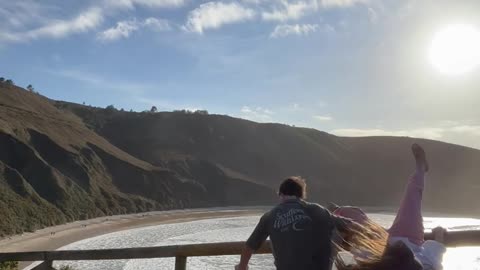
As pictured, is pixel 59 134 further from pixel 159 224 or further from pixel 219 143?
pixel 219 143

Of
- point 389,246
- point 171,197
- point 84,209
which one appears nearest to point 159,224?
point 84,209

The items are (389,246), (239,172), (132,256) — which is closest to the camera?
(389,246)

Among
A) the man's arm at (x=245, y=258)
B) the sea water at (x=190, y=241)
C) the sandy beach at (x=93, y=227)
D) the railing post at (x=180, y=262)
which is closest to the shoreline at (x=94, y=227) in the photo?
the sandy beach at (x=93, y=227)

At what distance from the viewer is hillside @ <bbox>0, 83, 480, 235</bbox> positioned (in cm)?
5094

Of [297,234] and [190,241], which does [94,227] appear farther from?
[297,234]

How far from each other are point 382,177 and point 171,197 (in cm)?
5009

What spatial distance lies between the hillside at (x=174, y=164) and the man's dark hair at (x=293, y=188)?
122 feet

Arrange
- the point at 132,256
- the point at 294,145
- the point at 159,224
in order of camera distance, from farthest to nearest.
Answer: the point at 294,145 < the point at 159,224 < the point at 132,256

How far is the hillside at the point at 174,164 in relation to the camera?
5094cm

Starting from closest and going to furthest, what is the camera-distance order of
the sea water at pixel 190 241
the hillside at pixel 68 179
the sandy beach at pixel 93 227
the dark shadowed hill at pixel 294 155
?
1. the sea water at pixel 190 241
2. the sandy beach at pixel 93 227
3. the hillside at pixel 68 179
4. the dark shadowed hill at pixel 294 155

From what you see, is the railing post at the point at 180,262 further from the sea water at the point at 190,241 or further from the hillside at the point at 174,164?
the hillside at the point at 174,164

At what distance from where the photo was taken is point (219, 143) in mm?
99312

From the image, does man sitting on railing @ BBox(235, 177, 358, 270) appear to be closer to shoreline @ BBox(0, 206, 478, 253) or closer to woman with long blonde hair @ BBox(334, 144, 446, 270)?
woman with long blonde hair @ BBox(334, 144, 446, 270)

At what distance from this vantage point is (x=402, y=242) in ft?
6.03
